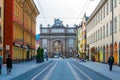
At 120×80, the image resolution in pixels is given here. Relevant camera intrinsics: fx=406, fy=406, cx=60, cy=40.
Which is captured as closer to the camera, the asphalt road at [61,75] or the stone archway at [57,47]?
the asphalt road at [61,75]

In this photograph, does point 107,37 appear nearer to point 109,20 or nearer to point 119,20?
point 109,20

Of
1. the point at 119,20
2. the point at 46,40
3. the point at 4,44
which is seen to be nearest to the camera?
the point at 119,20

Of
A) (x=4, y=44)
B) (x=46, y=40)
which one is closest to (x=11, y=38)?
(x=4, y=44)

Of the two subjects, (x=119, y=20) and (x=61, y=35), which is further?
(x=61, y=35)

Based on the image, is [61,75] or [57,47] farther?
[57,47]

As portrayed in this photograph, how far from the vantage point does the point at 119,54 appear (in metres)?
54.3

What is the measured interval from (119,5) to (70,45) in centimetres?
14137

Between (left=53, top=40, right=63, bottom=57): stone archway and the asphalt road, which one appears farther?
(left=53, top=40, right=63, bottom=57): stone archway

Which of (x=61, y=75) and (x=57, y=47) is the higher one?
(x=57, y=47)

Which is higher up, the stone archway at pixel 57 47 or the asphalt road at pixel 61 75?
the stone archway at pixel 57 47

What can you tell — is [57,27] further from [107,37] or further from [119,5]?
[119,5]

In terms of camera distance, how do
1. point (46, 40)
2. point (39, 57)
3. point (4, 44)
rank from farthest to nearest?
point (46, 40)
point (39, 57)
point (4, 44)

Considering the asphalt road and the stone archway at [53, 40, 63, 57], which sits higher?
the stone archway at [53, 40, 63, 57]

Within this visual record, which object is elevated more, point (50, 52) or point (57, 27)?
point (57, 27)
